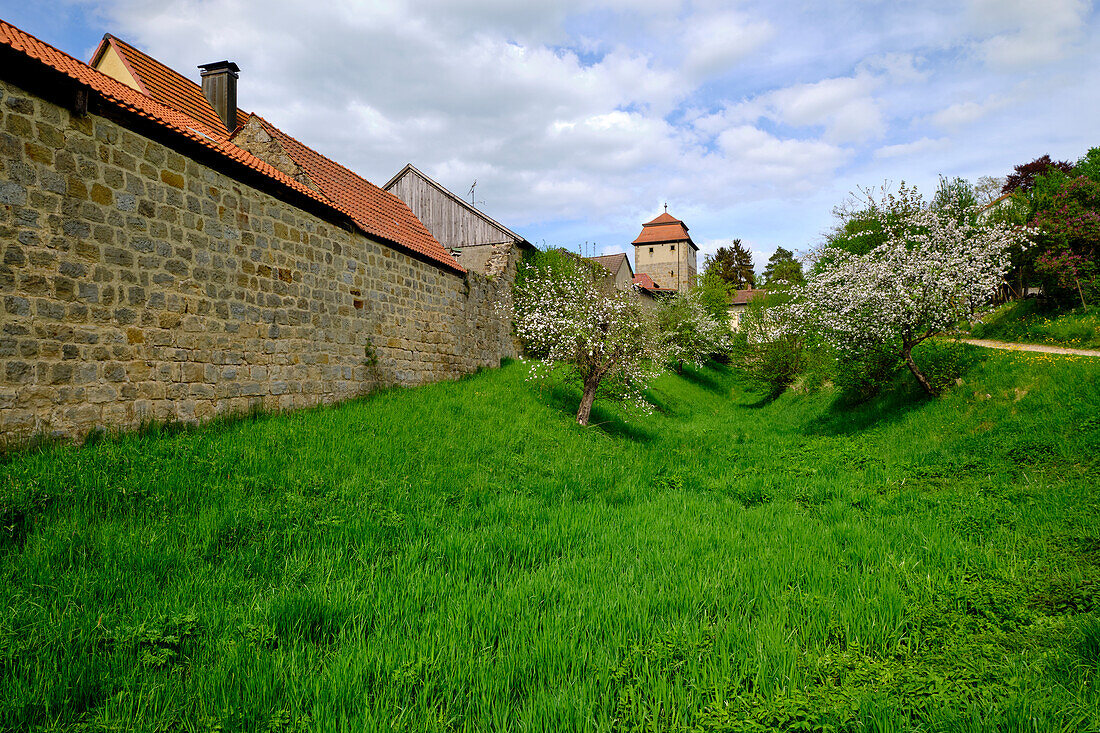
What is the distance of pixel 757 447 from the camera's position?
12.1m

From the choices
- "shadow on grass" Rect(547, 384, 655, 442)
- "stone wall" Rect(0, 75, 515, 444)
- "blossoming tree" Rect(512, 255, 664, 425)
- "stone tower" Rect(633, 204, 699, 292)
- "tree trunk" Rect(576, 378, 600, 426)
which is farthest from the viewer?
"stone tower" Rect(633, 204, 699, 292)

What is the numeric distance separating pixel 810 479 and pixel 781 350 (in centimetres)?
1724

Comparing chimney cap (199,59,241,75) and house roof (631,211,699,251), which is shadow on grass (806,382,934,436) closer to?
chimney cap (199,59,241,75)

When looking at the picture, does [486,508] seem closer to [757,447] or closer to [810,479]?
[810,479]

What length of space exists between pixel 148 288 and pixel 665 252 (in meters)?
63.0

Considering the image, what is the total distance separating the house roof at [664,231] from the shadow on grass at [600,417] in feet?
177

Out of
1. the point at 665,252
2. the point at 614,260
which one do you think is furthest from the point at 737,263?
the point at 614,260

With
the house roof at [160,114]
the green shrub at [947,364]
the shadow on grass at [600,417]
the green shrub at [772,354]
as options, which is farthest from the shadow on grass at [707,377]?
the house roof at [160,114]

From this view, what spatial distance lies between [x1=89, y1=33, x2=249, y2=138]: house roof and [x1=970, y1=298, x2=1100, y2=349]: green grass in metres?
21.6

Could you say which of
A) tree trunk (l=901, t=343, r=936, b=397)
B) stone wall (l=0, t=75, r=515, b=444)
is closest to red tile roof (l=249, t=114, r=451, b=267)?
stone wall (l=0, t=75, r=515, b=444)

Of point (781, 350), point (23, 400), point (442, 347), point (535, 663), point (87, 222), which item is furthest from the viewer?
point (781, 350)

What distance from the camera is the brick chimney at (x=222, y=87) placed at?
1224cm

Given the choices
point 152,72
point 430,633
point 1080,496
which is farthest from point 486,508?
point 152,72

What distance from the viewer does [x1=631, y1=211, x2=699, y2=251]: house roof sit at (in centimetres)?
6400
